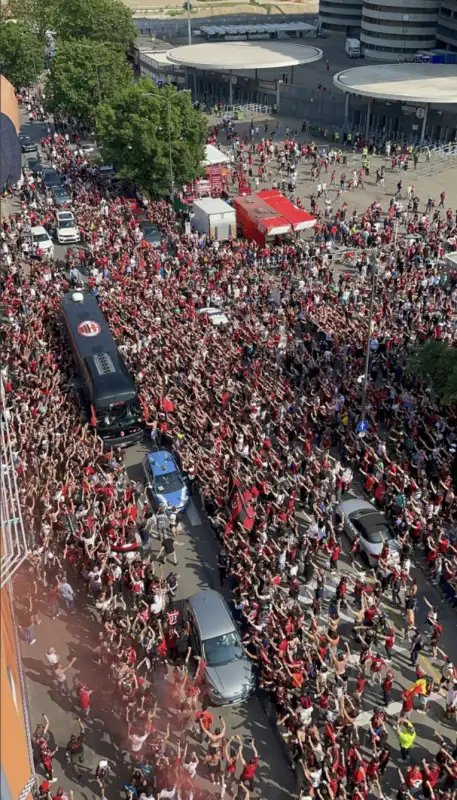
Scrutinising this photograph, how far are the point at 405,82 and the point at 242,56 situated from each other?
17.0m

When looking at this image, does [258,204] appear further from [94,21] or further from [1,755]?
[94,21]

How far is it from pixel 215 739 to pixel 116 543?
5466 mm

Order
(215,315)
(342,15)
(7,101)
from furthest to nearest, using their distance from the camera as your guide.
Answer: (342,15) → (215,315) → (7,101)

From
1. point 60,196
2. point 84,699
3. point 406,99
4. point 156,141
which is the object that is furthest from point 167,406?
point 406,99

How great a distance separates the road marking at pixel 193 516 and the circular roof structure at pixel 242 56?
51.6 metres

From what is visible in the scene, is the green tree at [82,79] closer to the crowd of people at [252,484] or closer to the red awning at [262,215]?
the red awning at [262,215]

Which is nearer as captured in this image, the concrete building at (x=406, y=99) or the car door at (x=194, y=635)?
the car door at (x=194, y=635)

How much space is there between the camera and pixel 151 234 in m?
36.2

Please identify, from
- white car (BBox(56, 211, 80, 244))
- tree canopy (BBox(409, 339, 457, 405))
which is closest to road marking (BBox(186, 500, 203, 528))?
tree canopy (BBox(409, 339, 457, 405))

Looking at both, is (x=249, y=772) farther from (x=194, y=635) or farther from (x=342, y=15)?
(x=342, y=15)

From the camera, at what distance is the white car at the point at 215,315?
2700 cm

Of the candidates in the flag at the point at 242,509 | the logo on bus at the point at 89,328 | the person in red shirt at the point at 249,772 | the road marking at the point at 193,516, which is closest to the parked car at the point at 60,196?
the logo on bus at the point at 89,328

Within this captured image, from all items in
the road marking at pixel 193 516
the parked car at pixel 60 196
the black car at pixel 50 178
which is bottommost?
the road marking at pixel 193 516

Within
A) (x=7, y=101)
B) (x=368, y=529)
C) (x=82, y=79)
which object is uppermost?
(x=7, y=101)
